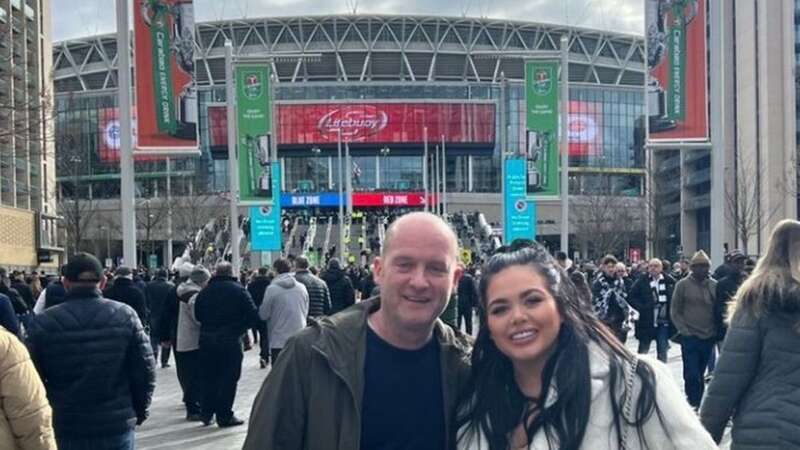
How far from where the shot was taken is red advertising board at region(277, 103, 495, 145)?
8694cm

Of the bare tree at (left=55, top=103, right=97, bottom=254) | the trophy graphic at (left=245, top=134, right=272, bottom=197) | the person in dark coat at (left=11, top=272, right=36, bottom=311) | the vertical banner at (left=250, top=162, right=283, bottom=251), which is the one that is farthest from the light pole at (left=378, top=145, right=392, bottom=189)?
the person in dark coat at (left=11, top=272, right=36, bottom=311)

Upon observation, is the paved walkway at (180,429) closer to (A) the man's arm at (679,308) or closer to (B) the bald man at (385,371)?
(A) the man's arm at (679,308)

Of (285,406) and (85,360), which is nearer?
(285,406)

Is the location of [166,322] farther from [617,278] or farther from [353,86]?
[353,86]

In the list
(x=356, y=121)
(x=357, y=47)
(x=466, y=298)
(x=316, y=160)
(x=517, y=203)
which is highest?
(x=357, y=47)

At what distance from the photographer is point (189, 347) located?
455 inches

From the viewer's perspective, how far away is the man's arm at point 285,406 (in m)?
2.86

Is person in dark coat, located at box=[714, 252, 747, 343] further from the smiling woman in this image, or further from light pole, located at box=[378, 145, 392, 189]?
light pole, located at box=[378, 145, 392, 189]

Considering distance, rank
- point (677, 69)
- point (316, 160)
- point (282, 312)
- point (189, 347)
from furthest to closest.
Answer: point (316, 160) → point (677, 69) → point (282, 312) → point (189, 347)

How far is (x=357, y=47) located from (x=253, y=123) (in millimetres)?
76015

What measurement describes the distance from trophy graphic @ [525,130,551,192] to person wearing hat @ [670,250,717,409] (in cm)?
1187

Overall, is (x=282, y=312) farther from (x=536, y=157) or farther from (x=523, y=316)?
(x=536, y=157)

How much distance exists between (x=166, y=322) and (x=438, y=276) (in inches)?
371

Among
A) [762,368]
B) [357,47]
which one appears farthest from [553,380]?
[357,47]
